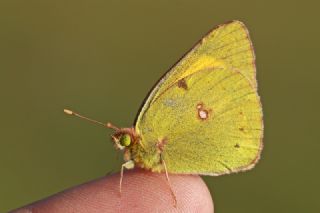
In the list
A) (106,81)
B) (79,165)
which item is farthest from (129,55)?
(79,165)

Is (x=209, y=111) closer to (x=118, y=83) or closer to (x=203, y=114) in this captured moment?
(x=203, y=114)

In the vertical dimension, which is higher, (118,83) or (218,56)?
(118,83)

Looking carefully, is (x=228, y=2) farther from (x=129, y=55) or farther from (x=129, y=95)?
(x=129, y=95)

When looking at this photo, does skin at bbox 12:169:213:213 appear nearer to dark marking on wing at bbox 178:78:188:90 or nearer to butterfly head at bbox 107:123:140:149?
butterfly head at bbox 107:123:140:149

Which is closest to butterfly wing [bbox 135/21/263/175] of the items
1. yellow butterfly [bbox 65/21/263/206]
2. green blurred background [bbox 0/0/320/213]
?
Answer: yellow butterfly [bbox 65/21/263/206]

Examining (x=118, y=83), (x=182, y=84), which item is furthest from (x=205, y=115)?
(x=118, y=83)

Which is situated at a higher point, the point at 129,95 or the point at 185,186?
the point at 129,95

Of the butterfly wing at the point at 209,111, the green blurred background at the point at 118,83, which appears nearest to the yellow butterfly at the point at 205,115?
the butterfly wing at the point at 209,111
